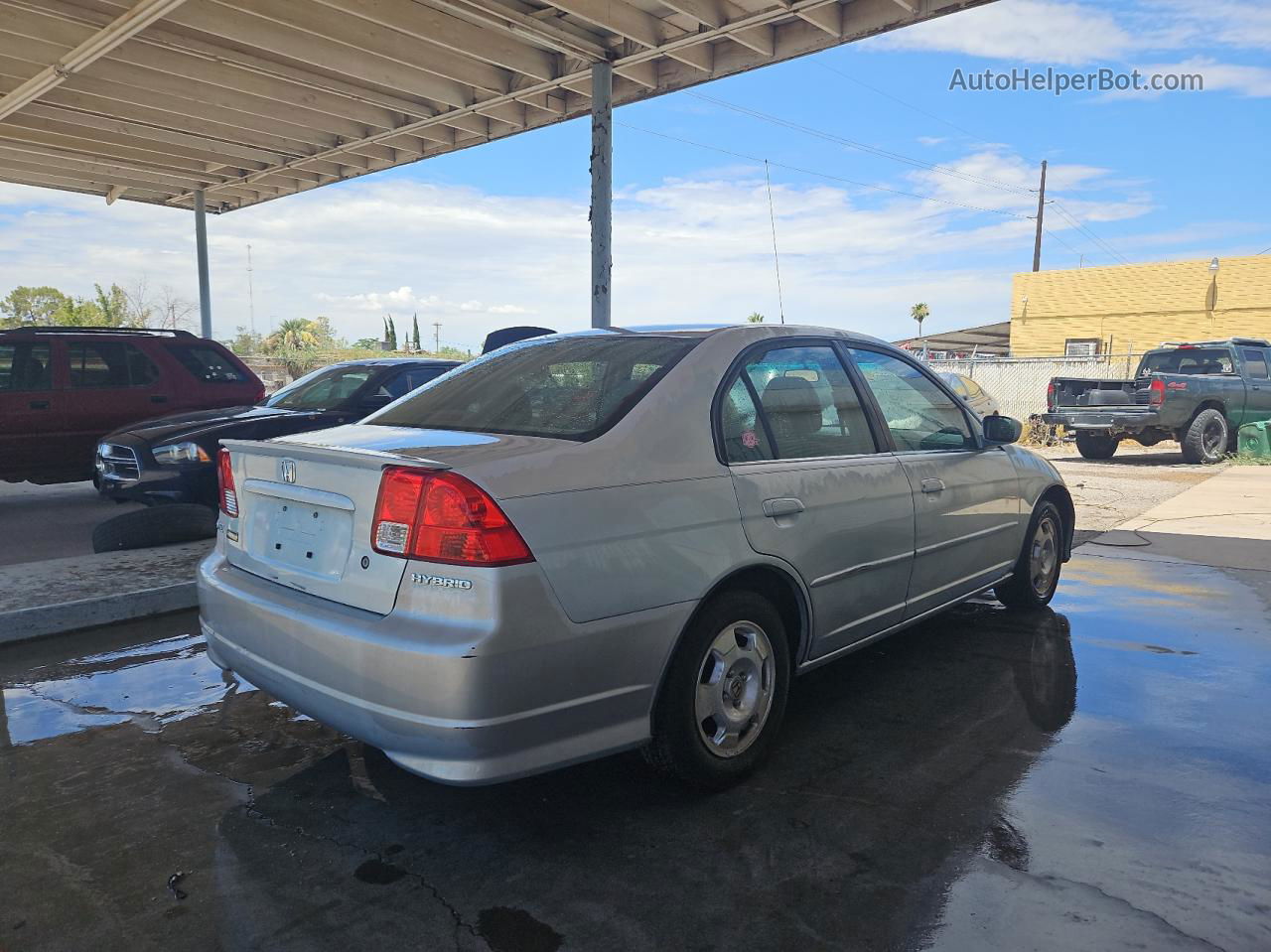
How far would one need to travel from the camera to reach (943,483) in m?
4.21

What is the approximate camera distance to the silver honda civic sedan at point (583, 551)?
244cm

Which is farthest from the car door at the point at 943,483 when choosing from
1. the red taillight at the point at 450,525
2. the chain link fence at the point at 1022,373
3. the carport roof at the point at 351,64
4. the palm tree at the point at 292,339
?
the palm tree at the point at 292,339

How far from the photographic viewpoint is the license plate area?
2.70m

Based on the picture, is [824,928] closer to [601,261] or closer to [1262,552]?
[1262,552]

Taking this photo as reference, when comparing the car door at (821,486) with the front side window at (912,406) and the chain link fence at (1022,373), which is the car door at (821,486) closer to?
the front side window at (912,406)

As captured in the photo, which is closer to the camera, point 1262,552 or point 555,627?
point 555,627

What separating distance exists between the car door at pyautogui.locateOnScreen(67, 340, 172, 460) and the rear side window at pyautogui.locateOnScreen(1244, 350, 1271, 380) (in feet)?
53.7

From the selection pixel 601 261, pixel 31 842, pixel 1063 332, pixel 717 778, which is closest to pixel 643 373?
pixel 717 778

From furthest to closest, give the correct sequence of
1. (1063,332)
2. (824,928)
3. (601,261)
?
1. (1063,332)
2. (601,261)
3. (824,928)

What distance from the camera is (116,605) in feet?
16.8

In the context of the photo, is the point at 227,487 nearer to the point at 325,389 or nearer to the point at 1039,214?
the point at 325,389

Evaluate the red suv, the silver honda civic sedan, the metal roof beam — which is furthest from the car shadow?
the metal roof beam

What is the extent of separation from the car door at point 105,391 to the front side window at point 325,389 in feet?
6.38

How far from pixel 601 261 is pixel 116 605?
5835mm
